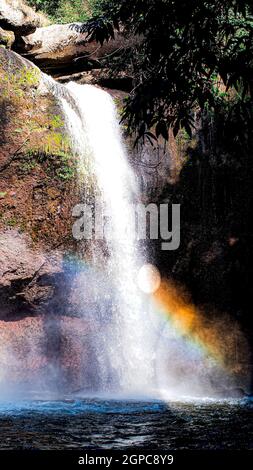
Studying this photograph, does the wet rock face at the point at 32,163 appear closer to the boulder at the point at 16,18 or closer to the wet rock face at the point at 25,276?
the wet rock face at the point at 25,276

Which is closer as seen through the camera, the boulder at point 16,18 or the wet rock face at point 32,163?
the wet rock face at point 32,163

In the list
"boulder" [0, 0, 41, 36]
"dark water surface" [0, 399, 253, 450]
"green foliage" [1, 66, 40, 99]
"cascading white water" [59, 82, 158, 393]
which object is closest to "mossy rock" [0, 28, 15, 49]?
"boulder" [0, 0, 41, 36]

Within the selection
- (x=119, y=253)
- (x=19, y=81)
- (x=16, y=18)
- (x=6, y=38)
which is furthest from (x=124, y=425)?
(x=16, y=18)

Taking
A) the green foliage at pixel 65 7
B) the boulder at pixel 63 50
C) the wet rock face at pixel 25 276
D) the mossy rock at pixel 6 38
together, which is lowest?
the wet rock face at pixel 25 276

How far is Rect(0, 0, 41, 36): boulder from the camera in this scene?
12.8m

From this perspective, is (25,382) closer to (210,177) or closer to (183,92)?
(210,177)

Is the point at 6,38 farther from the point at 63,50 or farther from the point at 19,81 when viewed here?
the point at 63,50

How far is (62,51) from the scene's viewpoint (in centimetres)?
1393

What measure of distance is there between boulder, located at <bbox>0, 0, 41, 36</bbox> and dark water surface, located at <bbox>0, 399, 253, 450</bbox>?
344 inches

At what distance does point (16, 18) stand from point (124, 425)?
9.91 m

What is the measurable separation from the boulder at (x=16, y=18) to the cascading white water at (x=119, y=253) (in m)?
2.55

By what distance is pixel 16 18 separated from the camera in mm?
12773

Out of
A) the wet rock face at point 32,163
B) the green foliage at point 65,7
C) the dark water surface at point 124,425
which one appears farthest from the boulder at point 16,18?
the dark water surface at point 124,425

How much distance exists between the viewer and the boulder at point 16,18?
12.8 meters
